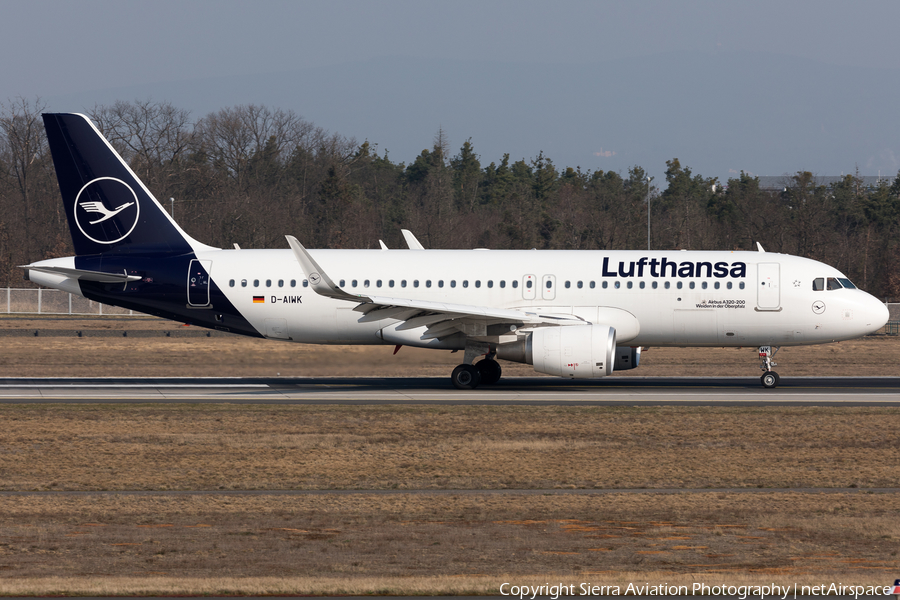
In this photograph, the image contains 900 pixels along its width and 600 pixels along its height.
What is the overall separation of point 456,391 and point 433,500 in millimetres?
13023

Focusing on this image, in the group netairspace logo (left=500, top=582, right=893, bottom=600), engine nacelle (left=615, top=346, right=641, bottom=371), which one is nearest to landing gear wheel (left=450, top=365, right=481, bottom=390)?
engine nacelle (left=615, top=346, right=641, bottom=371)

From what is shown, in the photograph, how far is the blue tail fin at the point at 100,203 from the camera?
27.0 metres

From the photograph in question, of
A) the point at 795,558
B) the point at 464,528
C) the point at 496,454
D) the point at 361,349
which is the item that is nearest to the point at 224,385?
the point at 361,349

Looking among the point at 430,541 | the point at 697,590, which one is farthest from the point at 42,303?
the point at 697,590

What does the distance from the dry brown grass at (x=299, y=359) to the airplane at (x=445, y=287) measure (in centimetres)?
72

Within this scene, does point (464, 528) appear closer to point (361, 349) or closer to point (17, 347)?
point (361, 349)

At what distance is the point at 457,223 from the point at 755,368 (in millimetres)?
46786

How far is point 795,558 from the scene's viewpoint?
32.1 feet

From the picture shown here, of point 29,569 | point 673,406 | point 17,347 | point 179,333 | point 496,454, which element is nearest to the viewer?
point 29,569

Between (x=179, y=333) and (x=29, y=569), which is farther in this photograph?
(x=179, y=333)

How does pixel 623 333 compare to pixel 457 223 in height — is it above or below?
below

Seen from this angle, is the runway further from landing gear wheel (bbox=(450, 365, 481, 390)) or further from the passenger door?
the passenger door

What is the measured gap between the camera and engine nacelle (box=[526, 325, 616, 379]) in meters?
23.9

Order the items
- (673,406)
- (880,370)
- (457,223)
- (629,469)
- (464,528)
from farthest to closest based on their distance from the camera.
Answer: (457,223) < (880,370) < (673,406) < (629,469) < (464,528)
